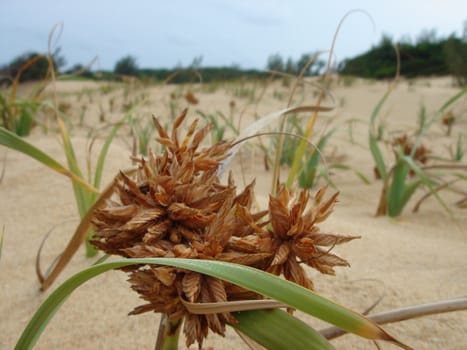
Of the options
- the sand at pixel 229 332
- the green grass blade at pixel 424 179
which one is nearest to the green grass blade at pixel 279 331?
the sand at pixel 229 332

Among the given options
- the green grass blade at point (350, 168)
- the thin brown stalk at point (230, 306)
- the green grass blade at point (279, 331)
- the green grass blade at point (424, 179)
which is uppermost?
the thin brown stalk at point (230, 306)

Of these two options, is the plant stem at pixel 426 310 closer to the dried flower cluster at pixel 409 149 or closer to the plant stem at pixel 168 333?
the plant stem at pixel 168 333

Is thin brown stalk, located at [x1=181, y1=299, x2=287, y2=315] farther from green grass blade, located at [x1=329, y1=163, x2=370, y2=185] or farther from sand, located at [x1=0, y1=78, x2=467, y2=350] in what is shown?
green grass blade, located at [x1=329, y1=163, x2=370, y2=185]

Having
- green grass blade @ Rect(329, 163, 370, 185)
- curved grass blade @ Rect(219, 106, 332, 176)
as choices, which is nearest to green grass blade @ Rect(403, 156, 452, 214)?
green grass blade @ Rect(329, 163, 370, 185)

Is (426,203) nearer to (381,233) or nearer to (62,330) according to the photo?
(381,233)

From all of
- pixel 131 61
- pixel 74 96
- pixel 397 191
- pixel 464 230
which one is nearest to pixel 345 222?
pixel 397 191
